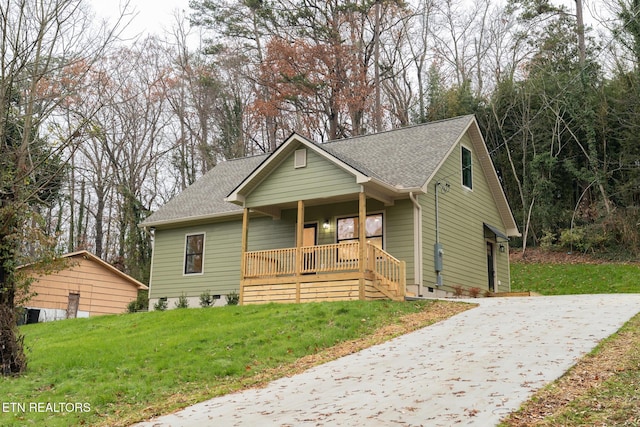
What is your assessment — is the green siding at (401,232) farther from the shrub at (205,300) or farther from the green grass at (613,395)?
the green grass at (613,395)

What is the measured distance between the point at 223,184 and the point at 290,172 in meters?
6.35

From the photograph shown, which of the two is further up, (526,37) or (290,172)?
(526,37)

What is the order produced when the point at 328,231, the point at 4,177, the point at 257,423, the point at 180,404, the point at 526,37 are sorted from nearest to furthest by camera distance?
the point at 257,423 → the point at 180,404 → the point at 4,177 → the point at 328,231 → the point at 526,37

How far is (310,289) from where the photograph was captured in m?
16.5

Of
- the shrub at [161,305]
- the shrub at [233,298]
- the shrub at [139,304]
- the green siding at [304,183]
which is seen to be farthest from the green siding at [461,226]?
the shrub at [139,304]

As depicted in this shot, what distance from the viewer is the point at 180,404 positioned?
343 inches

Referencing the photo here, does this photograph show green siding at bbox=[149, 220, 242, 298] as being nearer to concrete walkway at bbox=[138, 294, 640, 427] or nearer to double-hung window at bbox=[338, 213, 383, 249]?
double-hung window at bbox=[338, 213, 383, 249]

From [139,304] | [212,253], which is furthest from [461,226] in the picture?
[139,304]

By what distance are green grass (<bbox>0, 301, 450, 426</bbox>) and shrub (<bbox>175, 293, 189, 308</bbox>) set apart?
345 centimetres

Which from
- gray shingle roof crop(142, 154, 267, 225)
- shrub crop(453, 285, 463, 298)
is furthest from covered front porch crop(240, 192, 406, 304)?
gray shingle roof crop(142, 154, 267, 225)

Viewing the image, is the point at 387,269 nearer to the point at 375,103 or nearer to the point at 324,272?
the point at 324,272

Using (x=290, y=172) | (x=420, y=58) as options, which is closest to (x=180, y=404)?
(x=290, y=172)

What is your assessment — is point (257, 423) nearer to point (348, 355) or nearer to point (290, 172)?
point (348, 355)

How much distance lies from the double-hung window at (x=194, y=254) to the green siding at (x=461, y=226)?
26.1ft
